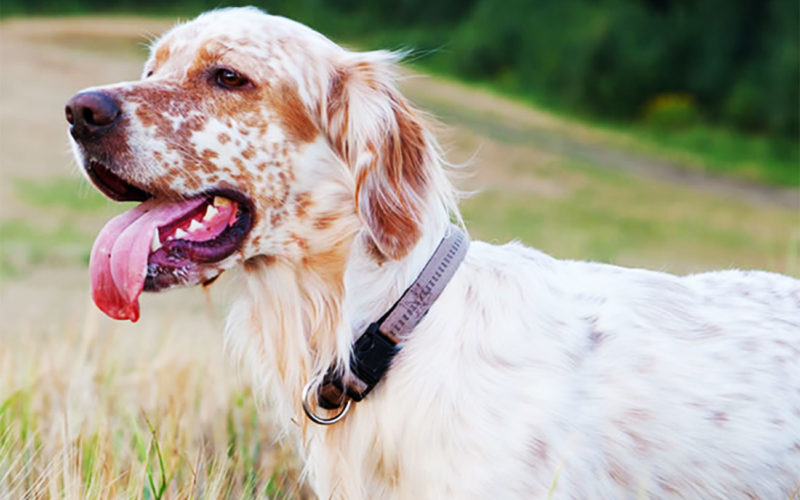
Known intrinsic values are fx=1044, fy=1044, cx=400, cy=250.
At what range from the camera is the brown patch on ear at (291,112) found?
312cm

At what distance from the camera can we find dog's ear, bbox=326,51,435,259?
3.00 meters

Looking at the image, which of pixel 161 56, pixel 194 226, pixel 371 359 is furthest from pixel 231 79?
pixel 371 359

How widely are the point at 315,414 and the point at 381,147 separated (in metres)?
0.81

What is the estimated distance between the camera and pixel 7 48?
17.9m

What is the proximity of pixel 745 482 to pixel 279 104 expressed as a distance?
1757 millimetres

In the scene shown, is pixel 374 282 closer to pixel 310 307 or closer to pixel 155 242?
pixel 310 307

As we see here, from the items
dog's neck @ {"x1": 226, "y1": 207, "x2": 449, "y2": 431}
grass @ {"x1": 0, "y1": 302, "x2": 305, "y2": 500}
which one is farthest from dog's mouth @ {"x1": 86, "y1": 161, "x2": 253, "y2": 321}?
grass @ {"x1": 0, "y1": 302, "x2": 305, "y2": 500}

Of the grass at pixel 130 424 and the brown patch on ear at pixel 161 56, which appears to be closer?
the brown patch on ear at pixel 161 56

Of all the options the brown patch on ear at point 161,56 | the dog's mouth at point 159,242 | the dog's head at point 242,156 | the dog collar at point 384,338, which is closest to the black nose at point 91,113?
the dog's head at point 242,156

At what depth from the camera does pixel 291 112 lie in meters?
3.14

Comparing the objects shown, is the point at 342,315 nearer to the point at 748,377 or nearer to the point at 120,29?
the point at 748,377

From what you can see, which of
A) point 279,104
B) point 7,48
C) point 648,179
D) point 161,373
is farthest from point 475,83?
point 279,104

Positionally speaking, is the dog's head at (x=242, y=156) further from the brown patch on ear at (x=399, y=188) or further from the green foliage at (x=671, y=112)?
the green foliage at (x=671, y=112)

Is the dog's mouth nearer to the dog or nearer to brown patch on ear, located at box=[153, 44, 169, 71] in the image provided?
the dog
